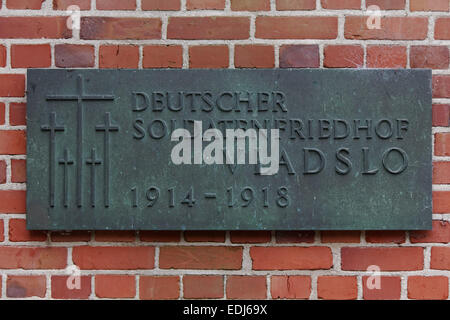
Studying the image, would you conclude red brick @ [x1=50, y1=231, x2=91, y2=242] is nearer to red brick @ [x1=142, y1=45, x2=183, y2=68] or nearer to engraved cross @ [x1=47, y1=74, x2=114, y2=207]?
engraved cross @ [x1=47, y1=74, x2=114, y2=207]

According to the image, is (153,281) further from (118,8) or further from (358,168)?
(118,8)

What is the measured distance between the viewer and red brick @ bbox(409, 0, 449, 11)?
2148mm

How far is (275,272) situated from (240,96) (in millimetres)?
619

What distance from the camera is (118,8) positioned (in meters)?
2.16

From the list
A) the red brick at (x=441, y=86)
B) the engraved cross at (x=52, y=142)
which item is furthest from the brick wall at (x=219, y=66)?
the engraved cross at (x=52, y=142)

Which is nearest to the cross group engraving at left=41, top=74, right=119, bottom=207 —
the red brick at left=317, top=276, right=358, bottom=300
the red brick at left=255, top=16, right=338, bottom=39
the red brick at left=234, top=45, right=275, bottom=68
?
the red brick at left=234, top=45, right=275, bottom=68

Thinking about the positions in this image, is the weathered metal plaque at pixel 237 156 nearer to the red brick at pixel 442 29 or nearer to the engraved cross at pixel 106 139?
the engraved cross at pixel 106 139

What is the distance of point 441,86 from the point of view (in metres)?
2.14

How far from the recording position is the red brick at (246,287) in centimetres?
216

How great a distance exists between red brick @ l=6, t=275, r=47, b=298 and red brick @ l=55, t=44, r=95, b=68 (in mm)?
748

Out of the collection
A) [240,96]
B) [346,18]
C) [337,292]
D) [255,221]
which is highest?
[346,18]

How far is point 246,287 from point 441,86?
97 cm

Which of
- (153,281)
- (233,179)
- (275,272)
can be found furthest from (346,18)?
(153,281)

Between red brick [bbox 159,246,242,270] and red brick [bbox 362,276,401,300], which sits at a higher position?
red brick [bbox 159,246,242,270]
